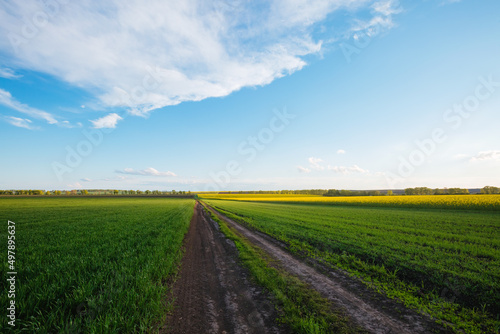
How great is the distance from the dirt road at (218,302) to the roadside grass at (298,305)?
335 mm

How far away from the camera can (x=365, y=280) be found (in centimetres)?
711

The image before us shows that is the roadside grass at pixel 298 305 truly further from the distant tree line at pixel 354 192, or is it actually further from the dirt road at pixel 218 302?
the distant tree line at pixel 354 192

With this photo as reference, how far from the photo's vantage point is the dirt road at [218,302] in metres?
4.63

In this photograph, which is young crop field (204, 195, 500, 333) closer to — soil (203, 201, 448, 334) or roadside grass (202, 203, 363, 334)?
soil (203, 201, 448, 334)

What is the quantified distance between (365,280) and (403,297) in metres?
1.29

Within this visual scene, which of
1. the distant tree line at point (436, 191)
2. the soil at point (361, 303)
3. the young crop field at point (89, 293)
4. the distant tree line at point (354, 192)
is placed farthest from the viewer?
the distant tree line at point (354, 192)

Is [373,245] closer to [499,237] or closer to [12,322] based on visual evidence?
Answer: [499,237]

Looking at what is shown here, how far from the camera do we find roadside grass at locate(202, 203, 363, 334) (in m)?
4.48

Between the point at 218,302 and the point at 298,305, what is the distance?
2.25 metres

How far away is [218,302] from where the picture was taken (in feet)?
19.0

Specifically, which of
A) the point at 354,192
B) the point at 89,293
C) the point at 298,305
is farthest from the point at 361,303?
the point at 354,192

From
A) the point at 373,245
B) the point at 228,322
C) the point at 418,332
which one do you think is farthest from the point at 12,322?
the point at 373,245

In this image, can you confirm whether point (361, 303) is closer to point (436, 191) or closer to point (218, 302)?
point (218, 302)

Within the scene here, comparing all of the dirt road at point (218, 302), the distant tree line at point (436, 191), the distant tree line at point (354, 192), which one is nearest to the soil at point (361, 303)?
the dirt road at point (218, 302)
